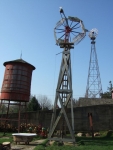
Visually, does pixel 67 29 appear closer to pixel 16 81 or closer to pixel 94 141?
pixel 16 81

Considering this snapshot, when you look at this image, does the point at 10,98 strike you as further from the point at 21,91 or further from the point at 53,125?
the point at 53,125

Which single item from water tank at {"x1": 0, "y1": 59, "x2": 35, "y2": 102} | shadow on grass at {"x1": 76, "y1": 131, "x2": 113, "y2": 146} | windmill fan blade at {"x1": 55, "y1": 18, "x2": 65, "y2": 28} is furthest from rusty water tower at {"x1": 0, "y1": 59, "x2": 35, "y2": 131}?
shadow on grass at {"x1": 76, "y1": 131, "x2": 113, "y2": 146}

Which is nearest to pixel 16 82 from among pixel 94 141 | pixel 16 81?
pixel 16 81

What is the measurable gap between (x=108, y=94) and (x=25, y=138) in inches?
1755

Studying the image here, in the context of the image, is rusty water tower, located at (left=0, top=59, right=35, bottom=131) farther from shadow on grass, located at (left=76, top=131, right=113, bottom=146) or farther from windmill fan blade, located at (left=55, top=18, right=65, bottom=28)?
shadow on grass, located at (left=76, top=131, right=113, bottom=146)

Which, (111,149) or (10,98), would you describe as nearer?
(111,149)

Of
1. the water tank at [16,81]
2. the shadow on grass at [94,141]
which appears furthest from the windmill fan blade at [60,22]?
the shadow on grass at [94,141]

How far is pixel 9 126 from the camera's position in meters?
21.7

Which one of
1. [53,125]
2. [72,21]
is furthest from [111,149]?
[72,21]

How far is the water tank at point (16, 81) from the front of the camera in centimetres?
1892

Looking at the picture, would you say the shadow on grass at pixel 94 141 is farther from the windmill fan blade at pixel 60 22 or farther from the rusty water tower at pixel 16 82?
the windmill fan blade at pixel 60 22

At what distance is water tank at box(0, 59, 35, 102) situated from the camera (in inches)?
745

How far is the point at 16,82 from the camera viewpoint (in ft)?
62.9

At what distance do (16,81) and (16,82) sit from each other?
104mm
